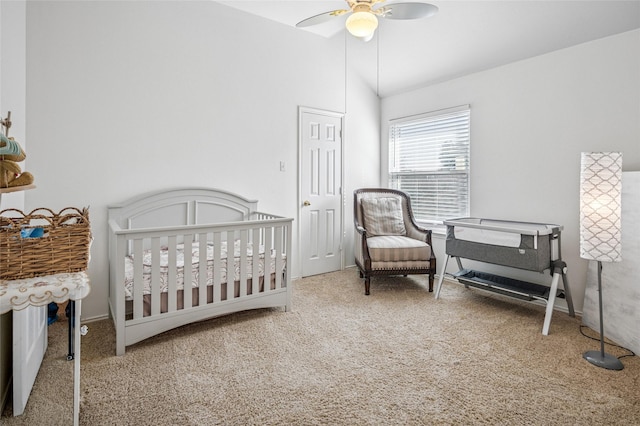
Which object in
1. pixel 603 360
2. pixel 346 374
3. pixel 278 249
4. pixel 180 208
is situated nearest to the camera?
pixel 346 374

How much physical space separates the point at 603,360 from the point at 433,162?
245 cm

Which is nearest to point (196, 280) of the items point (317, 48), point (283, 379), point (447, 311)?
point (283, 379)

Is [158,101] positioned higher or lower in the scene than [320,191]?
higher

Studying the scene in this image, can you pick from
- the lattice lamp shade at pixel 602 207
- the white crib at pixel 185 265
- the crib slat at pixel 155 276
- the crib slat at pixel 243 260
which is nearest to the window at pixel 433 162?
the lattice lamp shade at pixel 602 207

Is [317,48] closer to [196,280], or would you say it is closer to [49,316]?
[196,280]

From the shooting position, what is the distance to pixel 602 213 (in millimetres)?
2061

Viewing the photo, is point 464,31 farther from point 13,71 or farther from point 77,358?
point 77,358

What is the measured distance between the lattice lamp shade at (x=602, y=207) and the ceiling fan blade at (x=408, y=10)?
1320 mm

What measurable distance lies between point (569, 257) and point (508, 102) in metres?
1.50

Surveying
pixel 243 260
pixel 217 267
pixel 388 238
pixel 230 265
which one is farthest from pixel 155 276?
pixel 388 238

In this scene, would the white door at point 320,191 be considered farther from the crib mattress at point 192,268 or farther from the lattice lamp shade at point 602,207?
the lattice lamp shade at point 602,207

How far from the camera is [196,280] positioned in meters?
2.45

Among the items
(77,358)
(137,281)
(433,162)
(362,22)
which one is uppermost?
(362,22)

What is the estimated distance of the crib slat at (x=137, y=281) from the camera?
7.09ft
